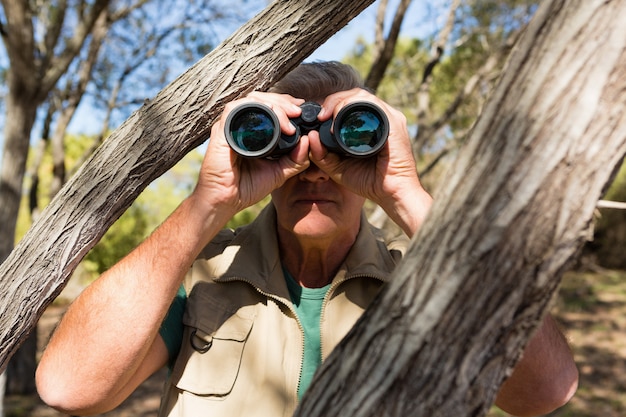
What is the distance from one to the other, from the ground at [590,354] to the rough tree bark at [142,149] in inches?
193

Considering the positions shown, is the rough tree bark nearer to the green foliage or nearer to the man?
the man

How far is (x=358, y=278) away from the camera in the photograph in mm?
1916

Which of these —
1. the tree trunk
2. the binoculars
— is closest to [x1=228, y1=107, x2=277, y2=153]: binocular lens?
the binoculars

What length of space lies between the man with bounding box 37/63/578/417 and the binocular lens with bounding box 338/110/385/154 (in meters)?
0.04

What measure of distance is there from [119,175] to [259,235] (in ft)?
1.93

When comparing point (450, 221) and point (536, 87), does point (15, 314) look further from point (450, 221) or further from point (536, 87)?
point (536, 87)

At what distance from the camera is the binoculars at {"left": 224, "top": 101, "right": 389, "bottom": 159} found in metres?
1.68

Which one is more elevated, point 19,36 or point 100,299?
point 19,36

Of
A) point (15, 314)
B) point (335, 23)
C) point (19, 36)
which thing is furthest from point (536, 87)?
point (19, 36)

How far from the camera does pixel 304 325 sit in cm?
187

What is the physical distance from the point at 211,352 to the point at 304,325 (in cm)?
27

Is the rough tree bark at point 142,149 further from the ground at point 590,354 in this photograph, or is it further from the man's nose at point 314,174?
the ground at point 590,354

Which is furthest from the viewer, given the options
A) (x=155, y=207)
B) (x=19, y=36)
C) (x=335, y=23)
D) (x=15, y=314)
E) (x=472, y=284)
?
(x=155, y=207)

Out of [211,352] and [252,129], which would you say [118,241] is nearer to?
[211,352]
